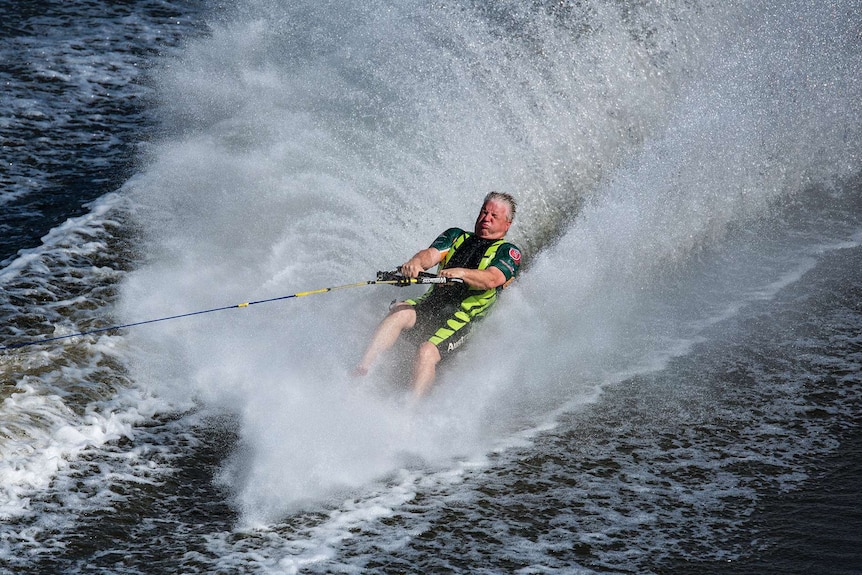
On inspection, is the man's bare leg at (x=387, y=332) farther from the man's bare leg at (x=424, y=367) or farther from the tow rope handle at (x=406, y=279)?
the tow rope handle at (x=406, y=279)

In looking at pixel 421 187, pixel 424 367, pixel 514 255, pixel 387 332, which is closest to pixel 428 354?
pixel 424 367

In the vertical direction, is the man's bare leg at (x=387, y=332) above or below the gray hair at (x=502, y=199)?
below

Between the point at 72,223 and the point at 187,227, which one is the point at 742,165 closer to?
the point at 187,227

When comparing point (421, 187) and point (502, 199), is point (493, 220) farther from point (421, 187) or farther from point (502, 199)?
point (421, 187)

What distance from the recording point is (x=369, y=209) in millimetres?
9109

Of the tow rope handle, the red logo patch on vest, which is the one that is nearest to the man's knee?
the tow rope handle

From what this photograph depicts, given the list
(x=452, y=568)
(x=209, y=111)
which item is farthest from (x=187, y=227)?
(x=452, y=568)

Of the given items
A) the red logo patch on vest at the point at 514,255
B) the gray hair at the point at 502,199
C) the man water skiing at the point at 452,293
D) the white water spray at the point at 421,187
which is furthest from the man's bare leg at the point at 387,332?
the gray hair at the point at 502,199

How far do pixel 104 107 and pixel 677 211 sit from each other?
7997 millimetres

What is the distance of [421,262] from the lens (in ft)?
22.7

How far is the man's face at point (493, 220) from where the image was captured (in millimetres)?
7145

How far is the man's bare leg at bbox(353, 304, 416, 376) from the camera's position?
6.43m

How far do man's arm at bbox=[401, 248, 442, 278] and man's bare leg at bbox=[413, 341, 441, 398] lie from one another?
55 cm

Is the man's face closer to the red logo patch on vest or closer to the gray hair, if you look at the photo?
the gray hair
